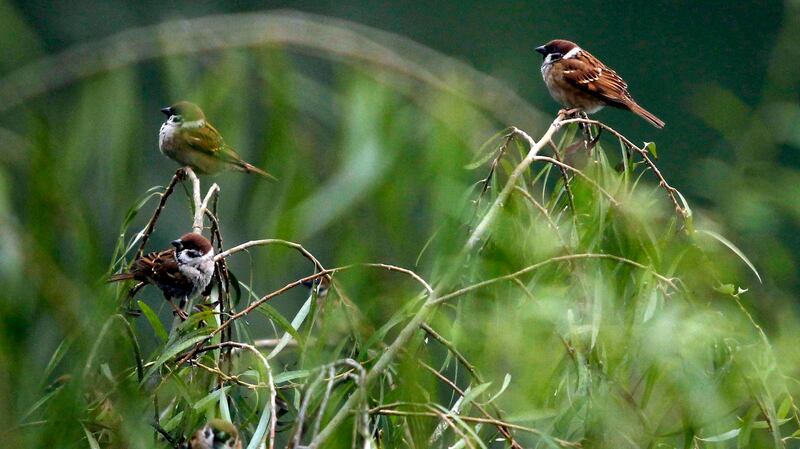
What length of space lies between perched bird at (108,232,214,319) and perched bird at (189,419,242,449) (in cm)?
56

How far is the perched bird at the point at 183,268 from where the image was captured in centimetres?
323

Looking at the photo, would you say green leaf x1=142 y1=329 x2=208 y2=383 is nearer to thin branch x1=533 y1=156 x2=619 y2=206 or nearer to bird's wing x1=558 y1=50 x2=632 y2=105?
thin branch x1=533 y1=156 x2=619 y2=206

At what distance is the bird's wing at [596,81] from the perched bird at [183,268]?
1665 mm

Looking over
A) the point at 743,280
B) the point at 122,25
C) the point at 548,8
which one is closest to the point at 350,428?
the point at 743,280

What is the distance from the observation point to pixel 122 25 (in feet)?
23.8

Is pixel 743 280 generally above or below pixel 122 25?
below

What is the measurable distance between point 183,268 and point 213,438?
31.1 inches

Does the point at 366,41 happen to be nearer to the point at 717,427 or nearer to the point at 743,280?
the point at 717,427

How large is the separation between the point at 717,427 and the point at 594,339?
32 cm

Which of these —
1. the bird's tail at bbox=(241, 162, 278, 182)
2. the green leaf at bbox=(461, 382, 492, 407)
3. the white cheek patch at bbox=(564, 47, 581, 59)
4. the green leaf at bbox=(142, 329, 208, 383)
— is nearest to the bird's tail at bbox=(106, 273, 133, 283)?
the green leaf at bbox=(142, 329, 208, 383)

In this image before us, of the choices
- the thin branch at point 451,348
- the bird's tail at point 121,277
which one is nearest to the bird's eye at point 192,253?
the bird's tail at point 121,277

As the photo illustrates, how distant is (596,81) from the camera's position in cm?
428

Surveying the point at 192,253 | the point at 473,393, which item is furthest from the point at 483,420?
the point at 192,253

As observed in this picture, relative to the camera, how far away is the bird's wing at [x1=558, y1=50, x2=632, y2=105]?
426 centimetres
